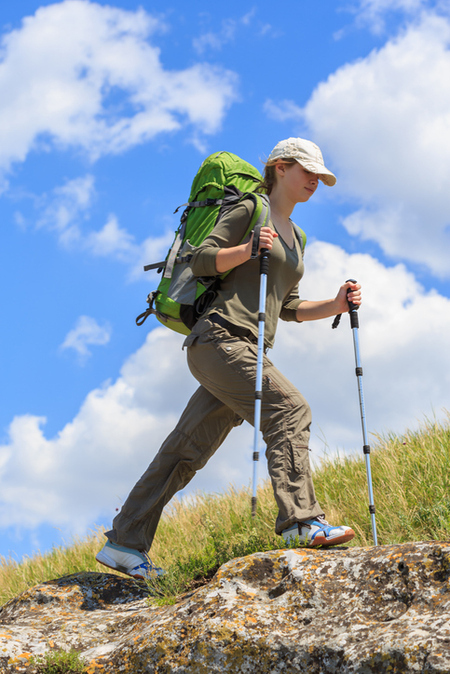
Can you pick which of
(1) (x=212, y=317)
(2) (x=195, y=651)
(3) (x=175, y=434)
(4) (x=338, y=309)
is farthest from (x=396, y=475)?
(2) (x=195, y=651)

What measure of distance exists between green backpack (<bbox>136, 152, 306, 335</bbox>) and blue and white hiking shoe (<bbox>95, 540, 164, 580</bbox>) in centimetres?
192

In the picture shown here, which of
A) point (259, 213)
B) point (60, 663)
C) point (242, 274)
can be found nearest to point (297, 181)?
point (259, 213)

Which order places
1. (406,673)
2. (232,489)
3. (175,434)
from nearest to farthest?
1. (406,673)
2. (175,434)
3. (232,489)

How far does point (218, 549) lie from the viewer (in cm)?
470

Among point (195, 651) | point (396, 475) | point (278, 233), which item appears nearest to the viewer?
point (195, 651)

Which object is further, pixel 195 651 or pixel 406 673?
pixel 195 651

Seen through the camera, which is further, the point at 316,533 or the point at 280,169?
the point at 280,169

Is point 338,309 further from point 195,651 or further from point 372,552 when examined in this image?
point 195,651

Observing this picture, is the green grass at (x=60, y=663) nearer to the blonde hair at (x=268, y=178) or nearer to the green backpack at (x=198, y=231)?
the green backpack at (x=198, y=231)

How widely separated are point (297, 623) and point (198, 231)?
124 inches

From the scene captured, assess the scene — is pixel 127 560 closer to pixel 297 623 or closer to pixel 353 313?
pixel 297 623

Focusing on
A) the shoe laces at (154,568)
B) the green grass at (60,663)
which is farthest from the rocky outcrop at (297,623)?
the shoe laces at (154,568)

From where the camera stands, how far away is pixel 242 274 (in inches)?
197

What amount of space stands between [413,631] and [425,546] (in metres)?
0.70
